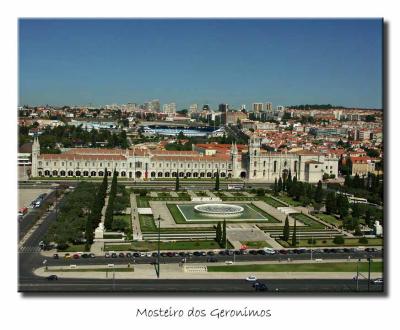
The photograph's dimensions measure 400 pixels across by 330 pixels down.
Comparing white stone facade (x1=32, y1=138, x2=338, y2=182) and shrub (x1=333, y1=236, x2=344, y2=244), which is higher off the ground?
white stone facade (x1=32, y1=138, x2=338, y2=182)

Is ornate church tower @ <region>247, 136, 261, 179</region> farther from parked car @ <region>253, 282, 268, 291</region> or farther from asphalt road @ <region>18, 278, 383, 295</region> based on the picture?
parked car @ <region>253, 282, 268, 291</region>

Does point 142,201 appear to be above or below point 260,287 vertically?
above

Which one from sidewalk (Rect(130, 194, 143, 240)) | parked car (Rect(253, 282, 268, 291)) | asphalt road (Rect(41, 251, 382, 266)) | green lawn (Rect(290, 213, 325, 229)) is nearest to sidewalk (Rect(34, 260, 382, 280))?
asphalt road (Rect(41, 251, 382, 266))

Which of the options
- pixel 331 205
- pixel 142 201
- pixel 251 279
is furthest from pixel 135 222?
pixel 331 205

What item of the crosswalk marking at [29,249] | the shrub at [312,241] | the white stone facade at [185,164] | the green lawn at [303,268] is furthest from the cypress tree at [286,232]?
the white stone facade at [185,164]

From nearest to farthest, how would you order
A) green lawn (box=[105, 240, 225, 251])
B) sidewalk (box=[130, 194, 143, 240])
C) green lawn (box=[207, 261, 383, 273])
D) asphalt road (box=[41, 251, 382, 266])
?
green lawn (box=[207, 261, 383, 273]) < asphalt road (box=[41, 251, 382, 266]) < green lawn (box=[105, 240, 225, 251]) < sidewalk (box=[130, 194, 143, 240])

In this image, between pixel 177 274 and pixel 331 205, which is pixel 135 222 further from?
pixel 331 205

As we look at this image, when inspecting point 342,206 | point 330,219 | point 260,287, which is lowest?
point 260,287
